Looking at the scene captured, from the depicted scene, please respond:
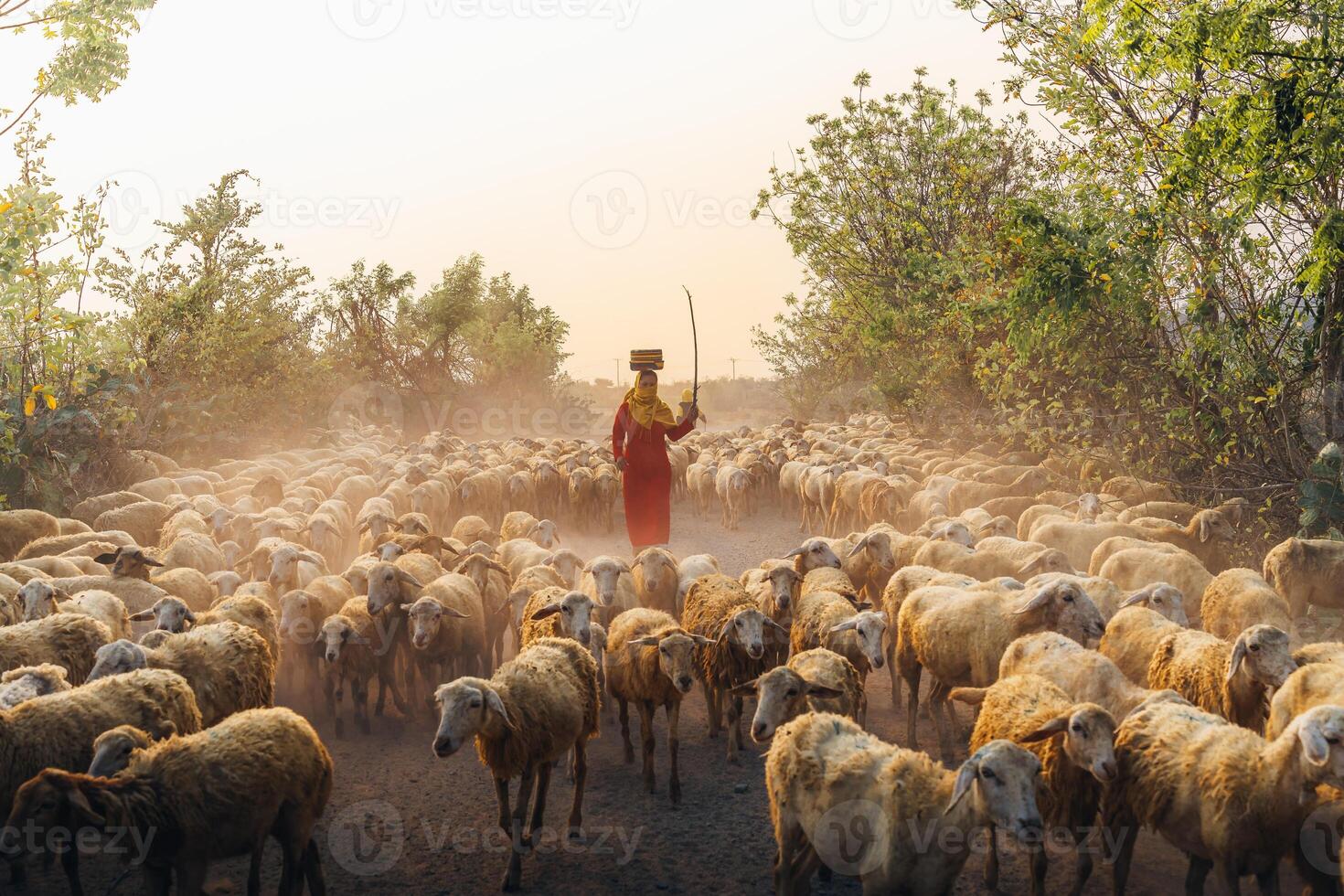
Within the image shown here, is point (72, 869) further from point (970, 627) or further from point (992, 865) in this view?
point (970, 627)

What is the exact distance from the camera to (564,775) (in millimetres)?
7516

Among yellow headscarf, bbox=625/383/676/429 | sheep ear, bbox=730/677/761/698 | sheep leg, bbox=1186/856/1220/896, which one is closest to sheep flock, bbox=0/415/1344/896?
sheep leg, bbox=1186/856/1220/896

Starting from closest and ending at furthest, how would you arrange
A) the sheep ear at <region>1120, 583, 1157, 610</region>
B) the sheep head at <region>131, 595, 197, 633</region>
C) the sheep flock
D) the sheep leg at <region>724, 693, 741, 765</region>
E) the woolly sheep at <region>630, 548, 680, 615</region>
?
1. the sheep flock
2. the sheep leg at <region>724, 693, 741, 765</region>
3. the sheep head at <region>131, 595, 197, 633</region>
4. the sheep ear at <region>1120, 583, 1157, 610</region>
5. the woolly sheep at <region>630, 548, 680, 615</region>

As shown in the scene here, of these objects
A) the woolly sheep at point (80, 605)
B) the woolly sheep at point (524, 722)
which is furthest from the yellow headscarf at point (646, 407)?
the woolly sheep at point (80, 605)

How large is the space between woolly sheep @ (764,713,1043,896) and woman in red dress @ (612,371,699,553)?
7559mm

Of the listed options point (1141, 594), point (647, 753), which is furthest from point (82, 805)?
point (1141, 594)

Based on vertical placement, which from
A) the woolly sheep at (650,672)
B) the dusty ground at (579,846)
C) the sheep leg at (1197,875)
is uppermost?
the woolly sheep at (650,672)

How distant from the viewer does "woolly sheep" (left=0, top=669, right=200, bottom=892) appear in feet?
17.4

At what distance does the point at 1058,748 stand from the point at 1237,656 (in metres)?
1.65

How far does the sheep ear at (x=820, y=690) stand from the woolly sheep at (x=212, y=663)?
4013mm

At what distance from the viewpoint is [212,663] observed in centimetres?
687

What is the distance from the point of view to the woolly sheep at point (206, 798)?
4738mm

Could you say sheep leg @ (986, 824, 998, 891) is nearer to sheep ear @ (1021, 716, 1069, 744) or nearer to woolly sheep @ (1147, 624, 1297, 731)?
sheep ear @ (1021, 716, 1069, 744)

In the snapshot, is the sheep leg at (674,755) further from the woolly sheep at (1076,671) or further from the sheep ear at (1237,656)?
the sheep ear at (1237,656)
